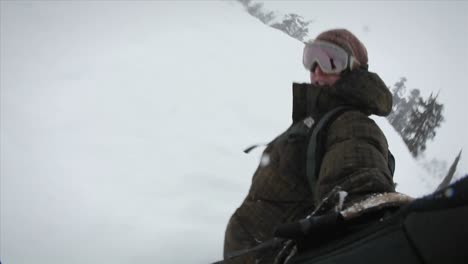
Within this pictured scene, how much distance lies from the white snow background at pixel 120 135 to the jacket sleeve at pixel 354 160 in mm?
4466

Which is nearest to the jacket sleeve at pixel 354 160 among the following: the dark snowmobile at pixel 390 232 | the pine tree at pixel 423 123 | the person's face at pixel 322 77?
the dark snowmobile at pixel 390 232

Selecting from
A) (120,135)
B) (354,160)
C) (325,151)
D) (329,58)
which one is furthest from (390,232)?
(120,135)

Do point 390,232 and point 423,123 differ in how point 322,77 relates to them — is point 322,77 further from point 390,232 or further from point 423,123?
point 423,123

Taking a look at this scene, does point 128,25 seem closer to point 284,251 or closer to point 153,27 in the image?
point 153,27

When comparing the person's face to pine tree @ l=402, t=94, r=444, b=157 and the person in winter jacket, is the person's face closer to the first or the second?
A: the person in winter jacket

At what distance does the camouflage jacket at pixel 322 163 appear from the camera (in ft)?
3.61

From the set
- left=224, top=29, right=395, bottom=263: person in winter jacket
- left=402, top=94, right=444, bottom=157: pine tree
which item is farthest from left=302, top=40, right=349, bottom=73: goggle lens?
left=402, top=94, right=444, bottom=157: pine tree

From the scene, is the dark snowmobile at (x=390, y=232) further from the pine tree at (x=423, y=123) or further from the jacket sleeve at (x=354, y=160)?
the pine tree at (x=423, y=123)

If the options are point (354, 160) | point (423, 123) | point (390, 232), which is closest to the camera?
point (390, 232)

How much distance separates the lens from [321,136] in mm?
1321

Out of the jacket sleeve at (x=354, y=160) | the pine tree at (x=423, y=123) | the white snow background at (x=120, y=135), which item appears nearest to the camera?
the jacket sleeve at (x=354, y=160)

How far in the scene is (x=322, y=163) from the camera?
48.3 inches

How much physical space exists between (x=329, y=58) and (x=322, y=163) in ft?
2.12

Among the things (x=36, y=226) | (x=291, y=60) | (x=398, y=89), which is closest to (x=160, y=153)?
(x=36, y=226)
